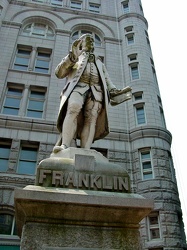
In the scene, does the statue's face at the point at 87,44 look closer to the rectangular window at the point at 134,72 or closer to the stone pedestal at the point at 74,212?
the stone pedestal at the point at 74,212

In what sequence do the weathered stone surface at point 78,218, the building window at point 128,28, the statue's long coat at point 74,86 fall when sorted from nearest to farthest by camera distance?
the weathered stone surface at point 78,218, the statue's long coat at point 74,86, the building window at point 128,28

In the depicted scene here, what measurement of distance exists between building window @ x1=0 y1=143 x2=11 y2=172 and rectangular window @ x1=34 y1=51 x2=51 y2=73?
7218mm

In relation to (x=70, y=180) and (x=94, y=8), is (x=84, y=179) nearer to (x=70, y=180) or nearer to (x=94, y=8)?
(x=70, y=180)

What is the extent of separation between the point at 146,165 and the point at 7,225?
884 cm

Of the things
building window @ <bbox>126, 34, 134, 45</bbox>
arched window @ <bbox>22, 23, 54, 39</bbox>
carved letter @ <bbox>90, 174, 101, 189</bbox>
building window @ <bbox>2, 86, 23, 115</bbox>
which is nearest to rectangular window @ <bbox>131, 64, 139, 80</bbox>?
building window @ <bbox>126, 34, 134, 45</bbox>

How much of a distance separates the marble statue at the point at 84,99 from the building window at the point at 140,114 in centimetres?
1305

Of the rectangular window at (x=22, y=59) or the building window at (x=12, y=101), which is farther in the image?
the rectangular window at (x=22, y=59)

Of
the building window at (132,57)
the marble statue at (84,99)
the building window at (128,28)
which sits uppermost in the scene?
the building window at (128,28)

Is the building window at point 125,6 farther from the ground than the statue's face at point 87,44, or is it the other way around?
the building window at point 125,6

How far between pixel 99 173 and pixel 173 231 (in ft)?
36.5

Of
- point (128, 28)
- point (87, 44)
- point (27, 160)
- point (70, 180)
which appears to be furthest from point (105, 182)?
point (128, 28)

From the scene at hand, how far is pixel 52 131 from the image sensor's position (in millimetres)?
17391

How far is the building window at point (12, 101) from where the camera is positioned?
1862 cm

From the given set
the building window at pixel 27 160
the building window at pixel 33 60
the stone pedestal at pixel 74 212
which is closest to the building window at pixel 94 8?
the building window at pixel 33 60
